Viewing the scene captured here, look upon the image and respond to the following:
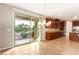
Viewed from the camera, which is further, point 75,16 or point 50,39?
point 50,39

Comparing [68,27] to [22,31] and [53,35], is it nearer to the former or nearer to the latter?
[53,35]

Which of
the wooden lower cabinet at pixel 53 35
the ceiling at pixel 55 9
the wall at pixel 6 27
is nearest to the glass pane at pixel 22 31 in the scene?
the wall at pixel 6 27

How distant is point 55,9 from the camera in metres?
3.73

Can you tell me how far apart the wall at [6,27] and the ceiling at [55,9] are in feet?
2.05

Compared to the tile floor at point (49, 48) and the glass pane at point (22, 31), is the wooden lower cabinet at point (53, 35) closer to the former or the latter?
the tile floor at point (49, 48)

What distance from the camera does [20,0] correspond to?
10.4 ft

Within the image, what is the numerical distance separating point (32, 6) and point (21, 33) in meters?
0.95

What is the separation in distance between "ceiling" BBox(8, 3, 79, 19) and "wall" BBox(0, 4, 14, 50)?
0.63m

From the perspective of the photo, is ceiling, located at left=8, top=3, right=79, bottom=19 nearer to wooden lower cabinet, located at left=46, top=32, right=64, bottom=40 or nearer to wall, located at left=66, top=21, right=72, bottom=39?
wall, located at left=66, top=21, right=72, bottom=39

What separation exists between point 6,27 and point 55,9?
1731 mm

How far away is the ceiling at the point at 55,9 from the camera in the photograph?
351 cm
